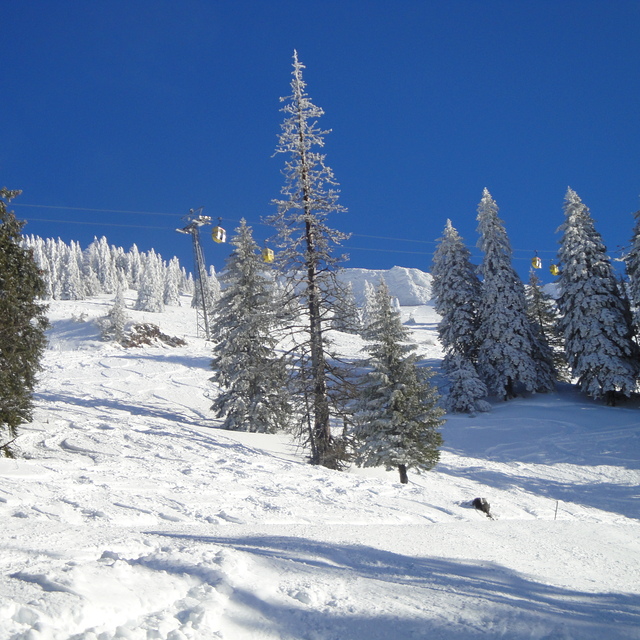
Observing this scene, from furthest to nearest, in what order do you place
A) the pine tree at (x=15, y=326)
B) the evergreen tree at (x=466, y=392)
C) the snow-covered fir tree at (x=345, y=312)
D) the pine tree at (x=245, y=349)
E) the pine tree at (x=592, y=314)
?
the evergreen tree at (x=466, y=392), the pine tree at (x=592, y=314), the pine tree at (x=245, y=349), the snow-covered fir tree at (x=345, y=312), the pine tree at (x=15, y=326)

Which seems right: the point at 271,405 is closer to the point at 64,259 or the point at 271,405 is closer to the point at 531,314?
the point at 531,314

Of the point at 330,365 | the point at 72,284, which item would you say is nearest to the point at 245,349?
the point at 330,365

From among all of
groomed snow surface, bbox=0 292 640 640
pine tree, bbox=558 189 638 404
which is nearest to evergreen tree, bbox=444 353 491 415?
pine tree, bbox=558 189 638 404

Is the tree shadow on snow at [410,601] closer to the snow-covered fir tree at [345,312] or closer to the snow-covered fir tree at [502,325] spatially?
the snow-covered fir tree at [345,312]

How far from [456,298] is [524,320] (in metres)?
4.86

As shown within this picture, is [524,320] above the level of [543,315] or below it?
below

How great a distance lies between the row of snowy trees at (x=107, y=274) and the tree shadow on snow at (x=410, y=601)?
87.8 m

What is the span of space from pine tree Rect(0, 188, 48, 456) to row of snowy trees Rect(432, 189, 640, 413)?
75.7 feet

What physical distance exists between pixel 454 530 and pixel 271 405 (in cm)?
1505

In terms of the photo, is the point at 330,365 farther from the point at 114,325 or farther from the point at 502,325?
the point at 114,325

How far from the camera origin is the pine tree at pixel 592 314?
86.1ft

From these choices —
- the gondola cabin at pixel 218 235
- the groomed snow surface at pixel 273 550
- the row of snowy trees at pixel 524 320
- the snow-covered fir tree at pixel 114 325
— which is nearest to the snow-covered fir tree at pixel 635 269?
the row of snowy trees at pixel 524 320

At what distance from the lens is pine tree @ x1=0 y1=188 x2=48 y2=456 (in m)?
11.8

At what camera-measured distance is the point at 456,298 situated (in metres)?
33.0
